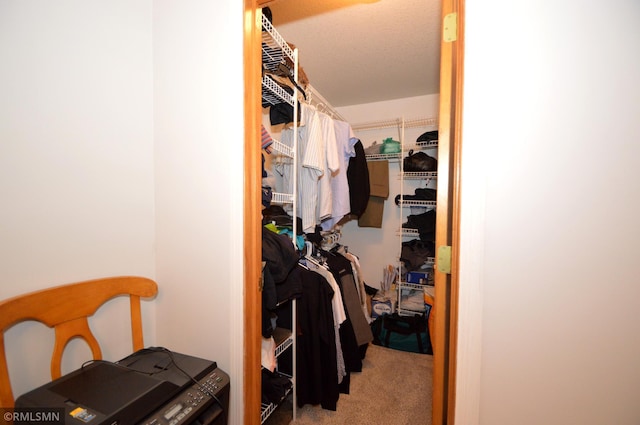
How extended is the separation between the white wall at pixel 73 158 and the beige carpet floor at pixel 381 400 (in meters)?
1.24

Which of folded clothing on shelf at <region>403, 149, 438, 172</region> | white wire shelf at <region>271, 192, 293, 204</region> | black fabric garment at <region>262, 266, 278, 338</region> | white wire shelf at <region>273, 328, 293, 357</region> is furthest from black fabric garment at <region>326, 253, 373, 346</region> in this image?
folded clothing on shelf at <region>403, 149, 438, 172</region>

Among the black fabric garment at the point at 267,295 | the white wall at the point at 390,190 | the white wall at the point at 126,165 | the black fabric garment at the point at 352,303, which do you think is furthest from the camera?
the white wall at the point at 390,190

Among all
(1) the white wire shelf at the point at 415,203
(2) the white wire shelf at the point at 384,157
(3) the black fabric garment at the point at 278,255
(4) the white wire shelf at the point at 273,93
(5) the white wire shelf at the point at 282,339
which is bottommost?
(5) the white wire shelf at the point at 282,339

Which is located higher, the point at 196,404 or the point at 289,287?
the point at 289,287

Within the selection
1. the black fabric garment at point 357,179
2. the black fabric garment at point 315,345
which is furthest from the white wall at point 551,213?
the black fabric garment at point 357,179

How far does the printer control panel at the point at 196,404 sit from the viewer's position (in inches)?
33.2

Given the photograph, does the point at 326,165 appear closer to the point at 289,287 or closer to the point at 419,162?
the point at 289,287

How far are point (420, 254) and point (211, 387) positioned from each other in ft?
7.87

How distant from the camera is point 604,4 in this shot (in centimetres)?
68

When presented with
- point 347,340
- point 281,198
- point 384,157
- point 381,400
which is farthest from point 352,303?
point 384,157

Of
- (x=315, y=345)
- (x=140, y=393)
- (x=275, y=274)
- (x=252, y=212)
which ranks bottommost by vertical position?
(x=315, y=345)

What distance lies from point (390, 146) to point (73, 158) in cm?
279

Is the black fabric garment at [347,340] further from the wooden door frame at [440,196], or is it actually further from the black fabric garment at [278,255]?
the wooden door frame at [440,196]

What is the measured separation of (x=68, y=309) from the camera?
3.29 feet
